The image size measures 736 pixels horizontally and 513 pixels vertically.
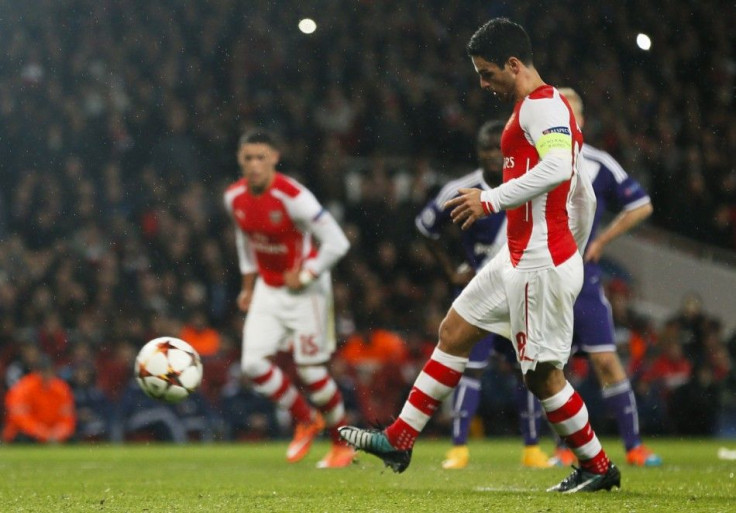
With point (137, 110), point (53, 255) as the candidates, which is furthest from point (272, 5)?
point (53, 255)

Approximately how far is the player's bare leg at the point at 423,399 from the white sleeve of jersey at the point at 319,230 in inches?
109

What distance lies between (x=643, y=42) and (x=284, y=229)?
34.7ft

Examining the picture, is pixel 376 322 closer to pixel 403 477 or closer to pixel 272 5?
pixel 272 5

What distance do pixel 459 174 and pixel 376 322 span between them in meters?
2.83

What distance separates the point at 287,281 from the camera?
816 cm

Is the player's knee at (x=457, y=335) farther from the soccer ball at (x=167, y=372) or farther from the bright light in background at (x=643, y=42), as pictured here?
the bright light in background at (x=643, y=42)

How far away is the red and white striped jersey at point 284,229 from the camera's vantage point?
8.16 metres

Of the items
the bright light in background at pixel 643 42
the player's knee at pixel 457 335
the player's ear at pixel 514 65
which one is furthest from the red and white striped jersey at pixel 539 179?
the bright light in background at pixel 643 42

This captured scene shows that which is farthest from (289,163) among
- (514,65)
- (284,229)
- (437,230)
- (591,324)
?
(514,65)

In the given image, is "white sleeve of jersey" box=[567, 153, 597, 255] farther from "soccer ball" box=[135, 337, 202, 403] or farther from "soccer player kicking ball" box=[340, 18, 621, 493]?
"soccer ball" box=[135, 337, 202, 403]

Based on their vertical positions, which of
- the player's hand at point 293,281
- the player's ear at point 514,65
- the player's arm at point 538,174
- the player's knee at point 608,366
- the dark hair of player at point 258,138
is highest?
the dark hair of player at point 258,138

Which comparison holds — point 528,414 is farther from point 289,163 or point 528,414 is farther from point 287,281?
point 289,163

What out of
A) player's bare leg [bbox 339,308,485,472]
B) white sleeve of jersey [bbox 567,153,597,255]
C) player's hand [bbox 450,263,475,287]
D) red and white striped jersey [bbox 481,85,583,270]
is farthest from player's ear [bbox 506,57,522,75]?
player's hand [bbox 450,263,475,287]

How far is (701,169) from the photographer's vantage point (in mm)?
15375
